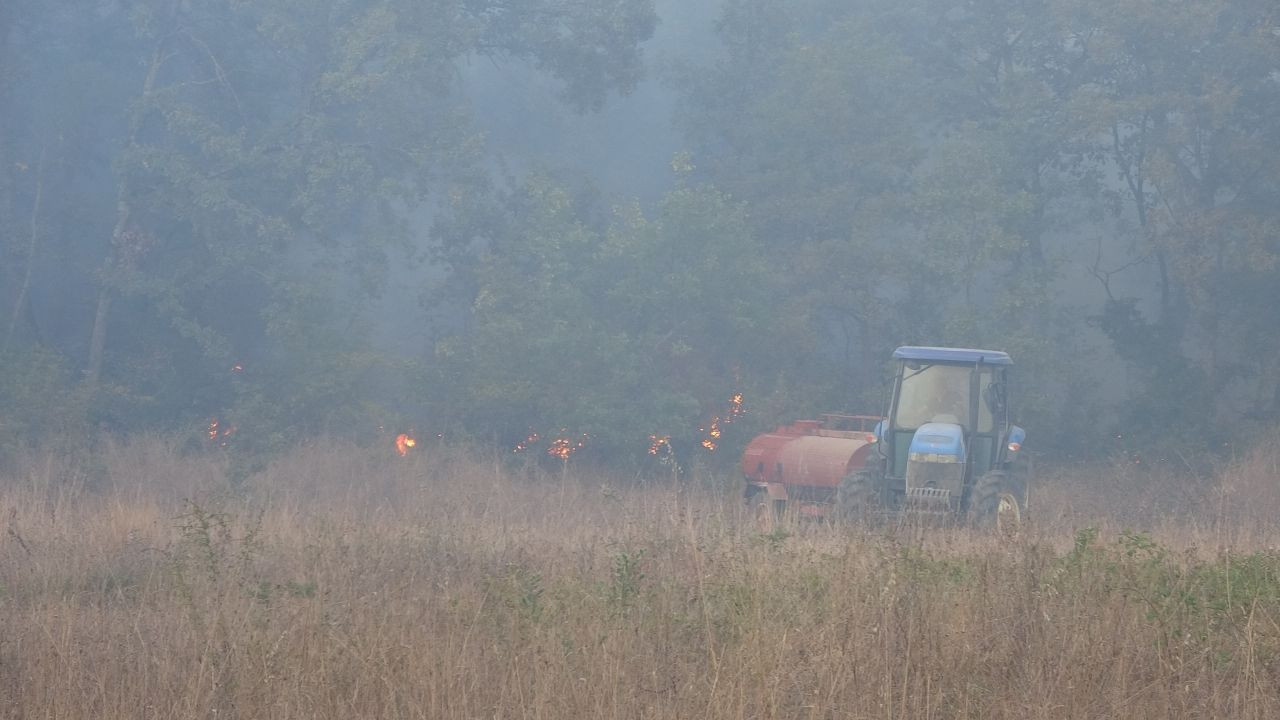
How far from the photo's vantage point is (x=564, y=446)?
71.7 feet

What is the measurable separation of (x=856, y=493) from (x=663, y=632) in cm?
770

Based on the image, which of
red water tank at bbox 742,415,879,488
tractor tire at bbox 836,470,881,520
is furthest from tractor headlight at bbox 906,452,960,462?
red water tank at bbox 742,415,879,488

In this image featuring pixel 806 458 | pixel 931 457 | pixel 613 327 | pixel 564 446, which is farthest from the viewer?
pixel 613 327

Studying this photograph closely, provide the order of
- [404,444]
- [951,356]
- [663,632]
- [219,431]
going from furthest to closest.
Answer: [219,431] → [404,444] → [951,356] → [663,632]

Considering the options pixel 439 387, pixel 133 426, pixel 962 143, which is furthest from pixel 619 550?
pixel 962 143

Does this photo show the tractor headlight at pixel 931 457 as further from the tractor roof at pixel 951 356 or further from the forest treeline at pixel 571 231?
the forest treeline at pixel 571 231

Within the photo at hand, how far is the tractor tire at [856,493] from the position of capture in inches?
531

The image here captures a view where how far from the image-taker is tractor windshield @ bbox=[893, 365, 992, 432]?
47.9ft

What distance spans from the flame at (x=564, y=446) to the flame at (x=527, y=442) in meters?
0.33

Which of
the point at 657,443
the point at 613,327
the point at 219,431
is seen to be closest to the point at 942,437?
the point at 657,443

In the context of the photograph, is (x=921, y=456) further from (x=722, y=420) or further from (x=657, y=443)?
(x=722, y=420)

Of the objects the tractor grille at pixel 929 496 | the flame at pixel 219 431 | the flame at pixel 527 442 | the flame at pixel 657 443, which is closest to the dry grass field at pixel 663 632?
the tractor grille at pixel 929 496

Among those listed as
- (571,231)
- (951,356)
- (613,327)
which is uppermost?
(571,231)

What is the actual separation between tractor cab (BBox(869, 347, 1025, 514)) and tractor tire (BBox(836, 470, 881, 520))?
0.30 meters
